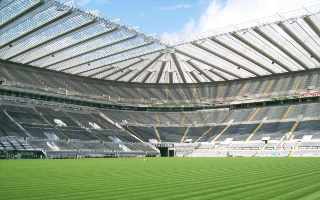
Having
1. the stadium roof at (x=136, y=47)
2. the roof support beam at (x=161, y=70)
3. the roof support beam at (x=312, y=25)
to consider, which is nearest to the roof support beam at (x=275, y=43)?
the stadium roof at (x=136, y=47)

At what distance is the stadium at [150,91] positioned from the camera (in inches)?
1789

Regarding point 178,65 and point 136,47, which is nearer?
point 136,47

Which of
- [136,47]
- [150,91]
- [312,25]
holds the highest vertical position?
[136,47]

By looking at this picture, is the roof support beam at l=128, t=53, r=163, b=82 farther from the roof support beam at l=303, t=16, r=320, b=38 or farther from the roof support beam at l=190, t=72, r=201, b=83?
the roof support beam at l=303, t=16, r=320, b=38

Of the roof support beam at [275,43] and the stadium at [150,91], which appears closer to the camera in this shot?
the stadium at [150,91]

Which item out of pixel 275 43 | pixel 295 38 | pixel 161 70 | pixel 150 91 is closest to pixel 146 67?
pixel 161 70

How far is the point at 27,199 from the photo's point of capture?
35.8 feet

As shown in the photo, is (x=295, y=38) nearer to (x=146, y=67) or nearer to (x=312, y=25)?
(x=312, y=25)

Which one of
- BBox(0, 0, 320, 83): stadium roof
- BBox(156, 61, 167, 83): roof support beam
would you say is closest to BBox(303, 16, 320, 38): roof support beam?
BBox(0, 0, 320, 83): stadium roof

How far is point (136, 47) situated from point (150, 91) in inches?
919

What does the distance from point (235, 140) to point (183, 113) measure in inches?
679

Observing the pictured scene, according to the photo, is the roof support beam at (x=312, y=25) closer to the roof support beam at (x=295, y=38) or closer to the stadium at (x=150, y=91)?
the stadium at (x=150, y=91)

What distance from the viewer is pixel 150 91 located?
77312 mm

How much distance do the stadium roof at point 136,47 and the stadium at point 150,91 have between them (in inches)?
6.0
